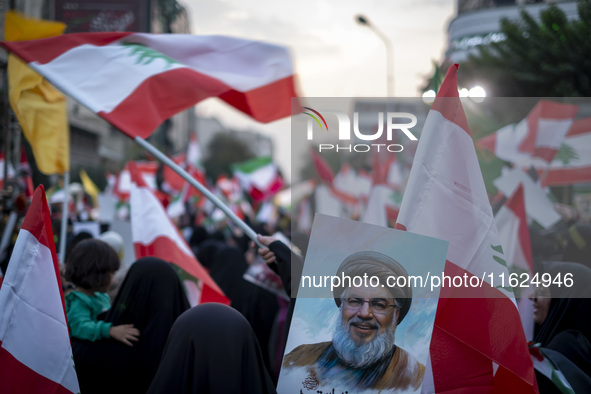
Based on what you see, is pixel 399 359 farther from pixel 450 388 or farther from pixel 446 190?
pixel 446 190

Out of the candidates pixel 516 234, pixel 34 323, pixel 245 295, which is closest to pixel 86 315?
pixel 34 323

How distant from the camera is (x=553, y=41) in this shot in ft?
51.1

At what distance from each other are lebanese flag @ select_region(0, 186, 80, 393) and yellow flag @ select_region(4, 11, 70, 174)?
2535 millimetres

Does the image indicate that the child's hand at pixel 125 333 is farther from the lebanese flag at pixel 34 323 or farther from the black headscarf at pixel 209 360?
the black headscarf at pixel 209 360

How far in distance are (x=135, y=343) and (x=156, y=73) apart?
2101 millimetres

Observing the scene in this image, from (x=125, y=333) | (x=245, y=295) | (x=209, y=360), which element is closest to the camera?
(x=209, y=360)

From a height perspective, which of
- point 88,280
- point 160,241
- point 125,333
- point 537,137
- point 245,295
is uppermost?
point 537,137

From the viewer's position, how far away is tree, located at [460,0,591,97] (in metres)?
15.1

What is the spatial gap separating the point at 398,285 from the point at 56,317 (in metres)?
1.57

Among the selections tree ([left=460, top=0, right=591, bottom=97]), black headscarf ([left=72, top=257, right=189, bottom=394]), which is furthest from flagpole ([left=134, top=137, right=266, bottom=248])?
tree ([left=460, top=0, right=591, bottom=97])

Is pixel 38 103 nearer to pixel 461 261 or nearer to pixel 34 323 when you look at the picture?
pixel 34 323

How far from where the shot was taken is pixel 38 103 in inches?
238

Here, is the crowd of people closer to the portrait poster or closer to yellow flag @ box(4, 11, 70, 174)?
the portrait poster

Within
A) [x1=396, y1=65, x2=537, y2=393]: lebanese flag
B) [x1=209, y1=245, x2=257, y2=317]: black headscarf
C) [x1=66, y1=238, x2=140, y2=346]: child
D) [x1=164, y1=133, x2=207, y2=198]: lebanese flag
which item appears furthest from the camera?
[x1=164, y1=133, x2=207, y2=198]: lebanese flag
